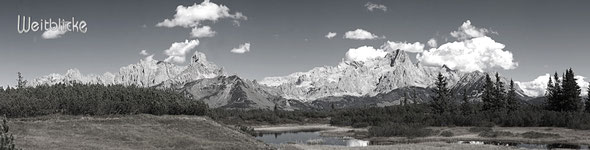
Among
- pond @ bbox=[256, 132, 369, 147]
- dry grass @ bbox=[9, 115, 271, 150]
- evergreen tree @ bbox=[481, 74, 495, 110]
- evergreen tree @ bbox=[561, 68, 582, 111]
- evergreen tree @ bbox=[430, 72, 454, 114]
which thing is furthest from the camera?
evergreen tree @ bbox=[430, 72, 454, 114]

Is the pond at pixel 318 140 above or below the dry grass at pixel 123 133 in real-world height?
below

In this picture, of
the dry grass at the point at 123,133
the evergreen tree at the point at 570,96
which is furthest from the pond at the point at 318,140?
the evergreen tree at the point at 570,96

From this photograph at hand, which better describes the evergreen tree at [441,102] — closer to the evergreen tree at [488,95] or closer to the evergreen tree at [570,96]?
the evergreen tree at [488,95]

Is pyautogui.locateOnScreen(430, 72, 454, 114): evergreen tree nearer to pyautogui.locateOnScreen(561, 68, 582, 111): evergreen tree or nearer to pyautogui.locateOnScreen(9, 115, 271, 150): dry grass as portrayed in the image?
pyautogui.locateOnScreen(561, 68, 582, 111): evergreen tree

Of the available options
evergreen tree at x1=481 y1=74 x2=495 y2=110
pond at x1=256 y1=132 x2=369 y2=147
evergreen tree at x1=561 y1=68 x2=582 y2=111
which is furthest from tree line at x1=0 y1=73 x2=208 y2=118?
evergreen tree at x1=561 y1=68 x2=582 y2=111

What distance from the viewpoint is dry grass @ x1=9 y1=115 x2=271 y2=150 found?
39.6m

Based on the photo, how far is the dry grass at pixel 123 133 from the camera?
130 ft

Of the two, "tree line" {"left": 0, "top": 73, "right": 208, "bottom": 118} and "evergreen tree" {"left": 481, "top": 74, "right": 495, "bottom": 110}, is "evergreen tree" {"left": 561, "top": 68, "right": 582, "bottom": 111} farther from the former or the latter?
"tree line" {"left": 0, "top": 73, "right": 208, "bottom": 118}

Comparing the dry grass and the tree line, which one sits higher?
the tree line

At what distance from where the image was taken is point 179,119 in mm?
56062

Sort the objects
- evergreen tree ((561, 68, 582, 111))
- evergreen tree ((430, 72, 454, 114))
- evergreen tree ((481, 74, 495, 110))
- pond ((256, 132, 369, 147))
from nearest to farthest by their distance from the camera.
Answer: pond ((256, 132, 369, 147))
evergreen tree ((561, 68, 582, 111))
evergreen tree ((481, 74, 495, 110))
evergreen tree ((430, 72, 454, 114))

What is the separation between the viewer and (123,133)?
45.2 m

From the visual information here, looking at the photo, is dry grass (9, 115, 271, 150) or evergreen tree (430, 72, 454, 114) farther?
evergreen tree (430, 72, 454, 114)

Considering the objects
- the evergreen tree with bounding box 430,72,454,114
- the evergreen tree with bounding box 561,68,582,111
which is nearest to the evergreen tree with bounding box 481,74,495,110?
the evergreen tree with bounding box 430,72,454,114
